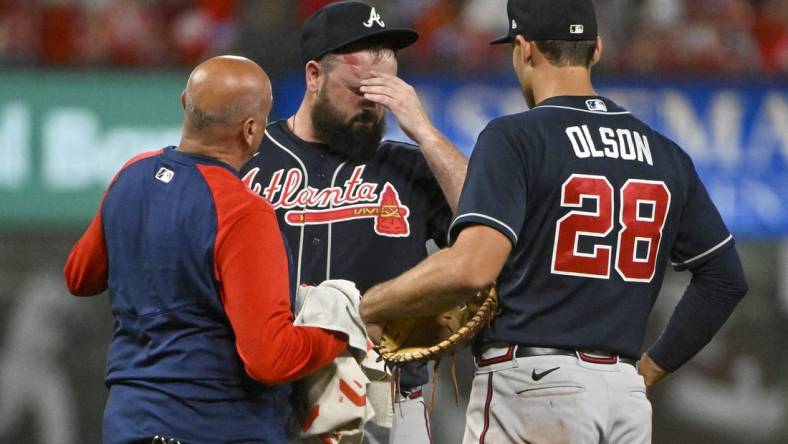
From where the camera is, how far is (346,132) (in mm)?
4078

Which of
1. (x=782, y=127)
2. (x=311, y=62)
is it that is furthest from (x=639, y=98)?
(x=311, y=62)

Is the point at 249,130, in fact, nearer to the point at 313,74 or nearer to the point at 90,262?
the point at 90,262

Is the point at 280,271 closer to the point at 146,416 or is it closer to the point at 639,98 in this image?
the point at 146,416

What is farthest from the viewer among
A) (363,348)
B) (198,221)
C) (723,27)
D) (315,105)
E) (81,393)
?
(723,27)

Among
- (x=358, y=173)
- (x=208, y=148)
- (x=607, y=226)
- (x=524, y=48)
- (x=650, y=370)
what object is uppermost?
(x=524, y=48)

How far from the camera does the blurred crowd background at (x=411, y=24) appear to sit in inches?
292

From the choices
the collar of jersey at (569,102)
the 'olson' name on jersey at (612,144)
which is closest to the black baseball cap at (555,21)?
the collar of jersey at (569,102)

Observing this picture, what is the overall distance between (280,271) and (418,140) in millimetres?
1120

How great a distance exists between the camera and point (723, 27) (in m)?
7.96

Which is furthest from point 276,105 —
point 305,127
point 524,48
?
point 524,48

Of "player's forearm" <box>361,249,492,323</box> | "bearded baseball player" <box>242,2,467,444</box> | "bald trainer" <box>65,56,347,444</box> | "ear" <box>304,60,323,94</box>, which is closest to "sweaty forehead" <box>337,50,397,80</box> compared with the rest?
"bearded baseball player" <box>242,2,467,444</box>

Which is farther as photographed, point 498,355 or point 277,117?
point 277,117

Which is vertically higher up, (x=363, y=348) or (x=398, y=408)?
(x=363, y=348)

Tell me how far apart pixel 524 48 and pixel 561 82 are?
150 millimetres
